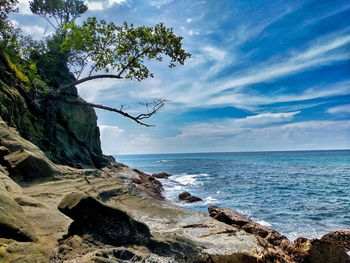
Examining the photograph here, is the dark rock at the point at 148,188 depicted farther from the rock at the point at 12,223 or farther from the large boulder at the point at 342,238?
the rock at the point at 12,223

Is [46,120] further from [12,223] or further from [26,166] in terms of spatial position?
[12,223]

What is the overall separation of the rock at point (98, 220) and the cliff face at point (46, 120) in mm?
8217

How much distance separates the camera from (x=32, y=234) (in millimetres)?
3016

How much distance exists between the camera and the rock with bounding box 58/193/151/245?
11.7ft

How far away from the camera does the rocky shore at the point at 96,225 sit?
298 cm

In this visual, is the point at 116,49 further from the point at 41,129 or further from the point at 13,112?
the point at 41,129

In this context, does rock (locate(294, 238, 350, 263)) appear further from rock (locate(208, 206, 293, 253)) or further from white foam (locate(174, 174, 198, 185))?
white foam (locate(174, 174, 198, 185))

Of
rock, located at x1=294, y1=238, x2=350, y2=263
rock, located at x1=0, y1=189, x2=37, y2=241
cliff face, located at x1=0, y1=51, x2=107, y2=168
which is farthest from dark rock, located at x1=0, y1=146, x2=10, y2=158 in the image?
rock, located at x1=294, y1=238, x2=350, y2=263

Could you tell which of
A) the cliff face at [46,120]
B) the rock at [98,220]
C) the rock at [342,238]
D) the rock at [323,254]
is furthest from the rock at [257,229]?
the cliff face at [46,120]

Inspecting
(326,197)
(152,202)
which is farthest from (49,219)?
(326,197)

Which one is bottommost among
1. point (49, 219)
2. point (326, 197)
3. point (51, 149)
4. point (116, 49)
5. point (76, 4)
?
point (326, 197)

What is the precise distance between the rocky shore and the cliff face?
0.32 feet

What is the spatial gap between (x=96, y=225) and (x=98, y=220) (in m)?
0.09

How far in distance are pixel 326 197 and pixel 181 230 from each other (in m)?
22.2
